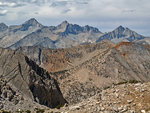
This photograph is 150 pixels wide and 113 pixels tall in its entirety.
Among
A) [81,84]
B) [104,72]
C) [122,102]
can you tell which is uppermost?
[122,102]

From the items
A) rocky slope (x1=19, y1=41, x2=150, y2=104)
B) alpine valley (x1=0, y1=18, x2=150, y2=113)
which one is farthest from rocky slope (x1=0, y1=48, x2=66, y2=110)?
rocky slope (x1=19, y1=41, x2=150, y2=104)

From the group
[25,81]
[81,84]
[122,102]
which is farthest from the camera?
[81,84]

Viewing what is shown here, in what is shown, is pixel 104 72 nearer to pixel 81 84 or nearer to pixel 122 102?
pixel 81 84

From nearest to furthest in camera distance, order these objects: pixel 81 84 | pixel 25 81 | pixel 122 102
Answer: pixel 122 102
pixel 25 81
pixel 81 84

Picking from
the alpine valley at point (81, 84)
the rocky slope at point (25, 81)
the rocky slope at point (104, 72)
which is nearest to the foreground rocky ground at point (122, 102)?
the alpine valley at point (81, 84)

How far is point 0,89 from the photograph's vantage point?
139ft

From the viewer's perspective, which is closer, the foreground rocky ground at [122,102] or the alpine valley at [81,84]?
the foreground rocky ground at [122,102]

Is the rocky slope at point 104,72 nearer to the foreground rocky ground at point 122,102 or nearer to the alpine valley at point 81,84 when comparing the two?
the alpine valley at point 81,84

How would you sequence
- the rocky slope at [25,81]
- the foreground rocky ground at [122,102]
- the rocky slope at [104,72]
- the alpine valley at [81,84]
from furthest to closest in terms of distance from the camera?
the rocky slope at [104,72]
the rocky slope at [25,81]
the alpine valley at [81,84]
the foreground rocky ground at [122,102]

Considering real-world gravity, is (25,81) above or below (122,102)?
below

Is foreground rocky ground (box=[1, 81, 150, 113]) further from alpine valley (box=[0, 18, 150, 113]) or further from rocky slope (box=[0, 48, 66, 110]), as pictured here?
rocky slope (box=[0, 48, 66, 110])

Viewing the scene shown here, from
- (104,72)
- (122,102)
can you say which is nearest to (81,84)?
(104,72)

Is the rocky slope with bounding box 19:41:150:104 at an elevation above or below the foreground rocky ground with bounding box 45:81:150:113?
below

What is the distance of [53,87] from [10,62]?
39.2 feet
